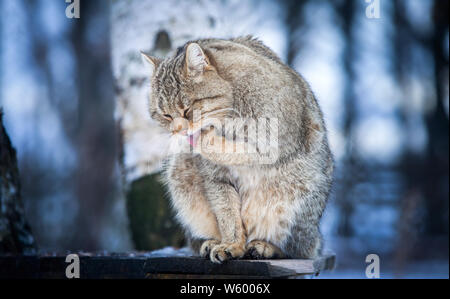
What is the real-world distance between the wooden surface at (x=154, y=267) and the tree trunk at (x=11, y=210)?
1.01ft

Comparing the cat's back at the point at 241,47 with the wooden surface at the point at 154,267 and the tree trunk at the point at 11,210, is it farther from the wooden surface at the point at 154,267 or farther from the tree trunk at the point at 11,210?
the tree trunk at the point at 11,210

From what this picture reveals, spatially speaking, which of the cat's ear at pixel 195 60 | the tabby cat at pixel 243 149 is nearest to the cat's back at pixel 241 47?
the tabby cat at pixel 243 149

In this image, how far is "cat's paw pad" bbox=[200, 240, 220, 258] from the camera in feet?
6.50

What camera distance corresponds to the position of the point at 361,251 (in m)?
4.88

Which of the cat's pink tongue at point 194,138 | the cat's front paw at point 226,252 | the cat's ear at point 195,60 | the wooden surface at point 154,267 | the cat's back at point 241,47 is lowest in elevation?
the wooden surface at point 154,267

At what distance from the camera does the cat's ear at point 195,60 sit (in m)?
1.99

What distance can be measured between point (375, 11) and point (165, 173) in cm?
145

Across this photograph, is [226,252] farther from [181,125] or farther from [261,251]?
[181,125]

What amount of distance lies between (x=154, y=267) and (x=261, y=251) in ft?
1.57

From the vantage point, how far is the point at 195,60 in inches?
78.7

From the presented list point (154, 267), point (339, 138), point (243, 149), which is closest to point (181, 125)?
point (243, 149)

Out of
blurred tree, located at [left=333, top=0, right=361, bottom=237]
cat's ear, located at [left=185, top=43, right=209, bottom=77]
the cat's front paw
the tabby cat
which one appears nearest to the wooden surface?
the cat's front paw

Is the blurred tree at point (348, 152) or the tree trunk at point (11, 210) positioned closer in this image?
the tree trunk at point (11, 210)
